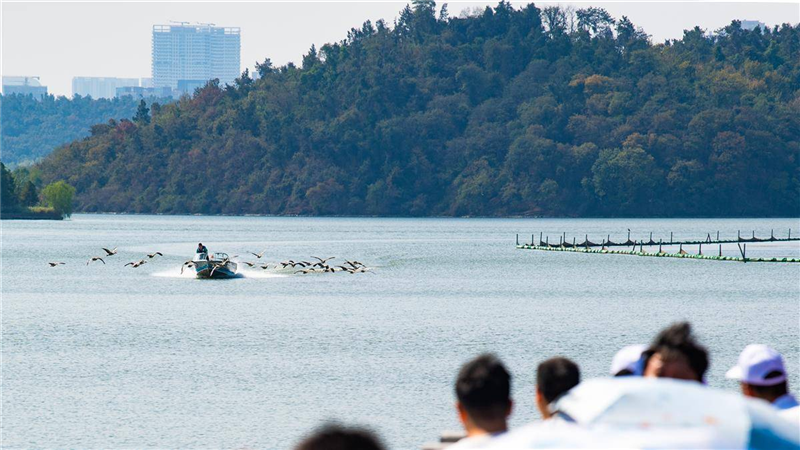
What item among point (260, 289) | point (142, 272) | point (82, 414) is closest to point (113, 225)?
point (142, 272)

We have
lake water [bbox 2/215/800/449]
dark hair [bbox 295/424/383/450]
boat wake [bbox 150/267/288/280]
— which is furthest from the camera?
boat wake [bbox 150/267/288/280]

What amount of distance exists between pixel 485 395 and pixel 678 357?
118 cm

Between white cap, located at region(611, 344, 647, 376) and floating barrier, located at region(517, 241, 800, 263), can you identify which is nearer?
white cap, located at region(611, 344, 647, 376)

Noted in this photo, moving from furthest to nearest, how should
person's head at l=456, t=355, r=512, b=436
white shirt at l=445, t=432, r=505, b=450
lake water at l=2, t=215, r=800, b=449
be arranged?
1. lake water at l=2, t=215, r=800, b=449
2. person's head at l=456, t=355, r=512, b=436
3. white shirt at l=445, t=432, r=505, b=450

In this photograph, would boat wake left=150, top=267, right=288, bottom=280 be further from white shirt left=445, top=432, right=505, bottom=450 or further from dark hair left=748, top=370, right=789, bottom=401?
white shirt left=445, top=432, right=505, bottom=450

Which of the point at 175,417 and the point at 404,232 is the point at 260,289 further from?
the point at 404,232

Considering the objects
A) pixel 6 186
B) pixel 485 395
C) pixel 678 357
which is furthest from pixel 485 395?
pixel 6 186

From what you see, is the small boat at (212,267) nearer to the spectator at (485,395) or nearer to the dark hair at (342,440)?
the spectator at (485,395)

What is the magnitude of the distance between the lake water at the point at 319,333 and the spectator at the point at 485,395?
67.7ft

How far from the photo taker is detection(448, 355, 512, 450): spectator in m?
5.73

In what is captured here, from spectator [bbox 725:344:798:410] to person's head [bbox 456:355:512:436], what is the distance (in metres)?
2.18

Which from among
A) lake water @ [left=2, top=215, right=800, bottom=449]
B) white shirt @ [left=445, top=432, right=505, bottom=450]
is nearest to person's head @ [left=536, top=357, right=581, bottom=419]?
white shirt @ [left=445, top=432, right=505, bottom=450]

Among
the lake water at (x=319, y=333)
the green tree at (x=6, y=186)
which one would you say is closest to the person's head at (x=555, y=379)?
the lake water at (x=319, y=333)

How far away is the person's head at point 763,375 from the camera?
7363 mm
